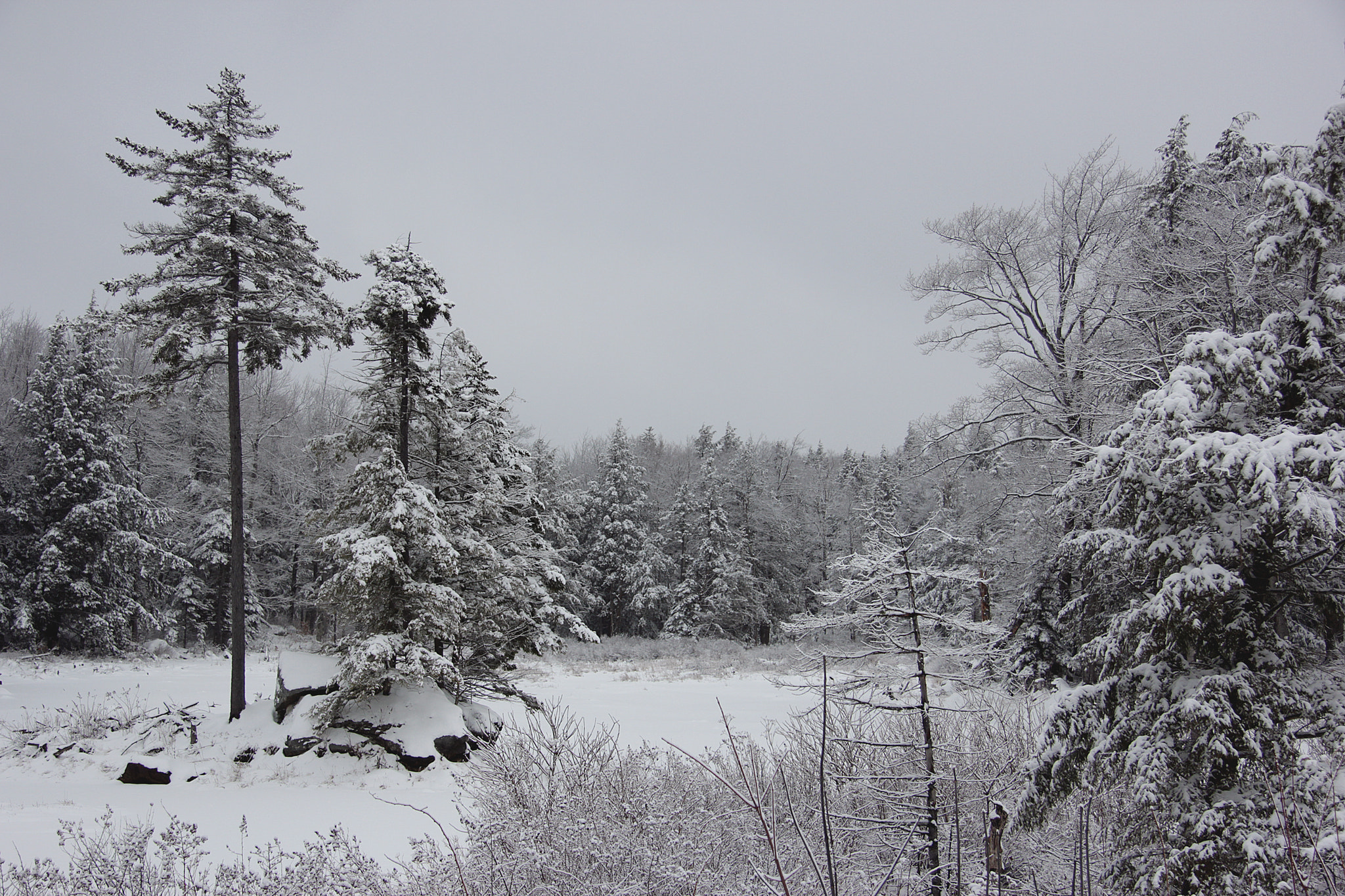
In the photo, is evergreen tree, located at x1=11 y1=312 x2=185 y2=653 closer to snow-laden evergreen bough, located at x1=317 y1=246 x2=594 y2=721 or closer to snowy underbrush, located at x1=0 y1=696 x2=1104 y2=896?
snow-laden evergreen bough, located at x1=317 y1=246 x2=594 y2=721

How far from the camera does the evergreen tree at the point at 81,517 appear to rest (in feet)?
69.5

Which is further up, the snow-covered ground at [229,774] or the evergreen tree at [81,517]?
the evergreen tree at [81,517]

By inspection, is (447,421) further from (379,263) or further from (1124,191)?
(1124,191)

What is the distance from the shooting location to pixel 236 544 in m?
12.2

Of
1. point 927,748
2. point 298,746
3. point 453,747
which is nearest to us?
point 927,748

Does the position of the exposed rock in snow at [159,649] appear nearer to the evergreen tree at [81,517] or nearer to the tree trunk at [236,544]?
the evergreen tree at [81,517]

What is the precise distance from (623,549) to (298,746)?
2802cm

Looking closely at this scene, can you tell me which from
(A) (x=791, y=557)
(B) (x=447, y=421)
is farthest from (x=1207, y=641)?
(A) (x=791, y=557)

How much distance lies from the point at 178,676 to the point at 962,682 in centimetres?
2112

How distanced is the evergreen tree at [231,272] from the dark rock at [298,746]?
1.91 m

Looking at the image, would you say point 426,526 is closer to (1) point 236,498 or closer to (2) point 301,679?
(2) point 301,679

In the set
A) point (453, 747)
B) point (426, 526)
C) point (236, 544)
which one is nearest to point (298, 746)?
point (453, 747)

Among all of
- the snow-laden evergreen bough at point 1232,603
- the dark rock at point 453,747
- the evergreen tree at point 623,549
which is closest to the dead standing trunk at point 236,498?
the dark rock at point 453,747

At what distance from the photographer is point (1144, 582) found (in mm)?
4395
